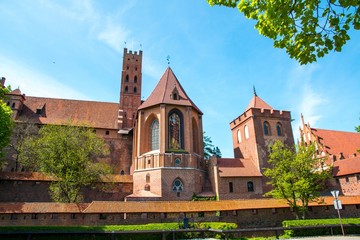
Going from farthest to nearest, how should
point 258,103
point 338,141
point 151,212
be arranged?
1. point 338,141
2. point 258,103
3. point 151,212

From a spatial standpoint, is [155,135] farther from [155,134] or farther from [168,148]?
[168,148]

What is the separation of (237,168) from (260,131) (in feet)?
22.4

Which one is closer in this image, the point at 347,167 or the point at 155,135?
the point at 347,167

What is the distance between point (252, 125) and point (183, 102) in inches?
397

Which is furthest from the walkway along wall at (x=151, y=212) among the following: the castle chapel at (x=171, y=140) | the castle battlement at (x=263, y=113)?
the castle battlement at (x=263, y=113)

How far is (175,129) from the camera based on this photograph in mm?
32719

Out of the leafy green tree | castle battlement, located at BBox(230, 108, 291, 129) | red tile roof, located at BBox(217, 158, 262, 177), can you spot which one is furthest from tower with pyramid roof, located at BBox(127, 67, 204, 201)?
the leafy green tree

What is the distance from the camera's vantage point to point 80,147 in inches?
1181

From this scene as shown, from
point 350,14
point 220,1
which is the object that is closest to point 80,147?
point 220,1

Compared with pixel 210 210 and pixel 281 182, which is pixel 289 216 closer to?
pixel 281 182

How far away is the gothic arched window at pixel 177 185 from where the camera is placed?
29450 mm

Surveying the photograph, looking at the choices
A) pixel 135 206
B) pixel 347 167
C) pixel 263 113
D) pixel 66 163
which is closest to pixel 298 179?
pixel 347 167

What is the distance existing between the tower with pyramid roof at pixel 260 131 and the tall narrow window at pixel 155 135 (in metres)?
12.7

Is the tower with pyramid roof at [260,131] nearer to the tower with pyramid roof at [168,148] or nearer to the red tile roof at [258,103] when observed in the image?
the red tile roof at [258,103]
